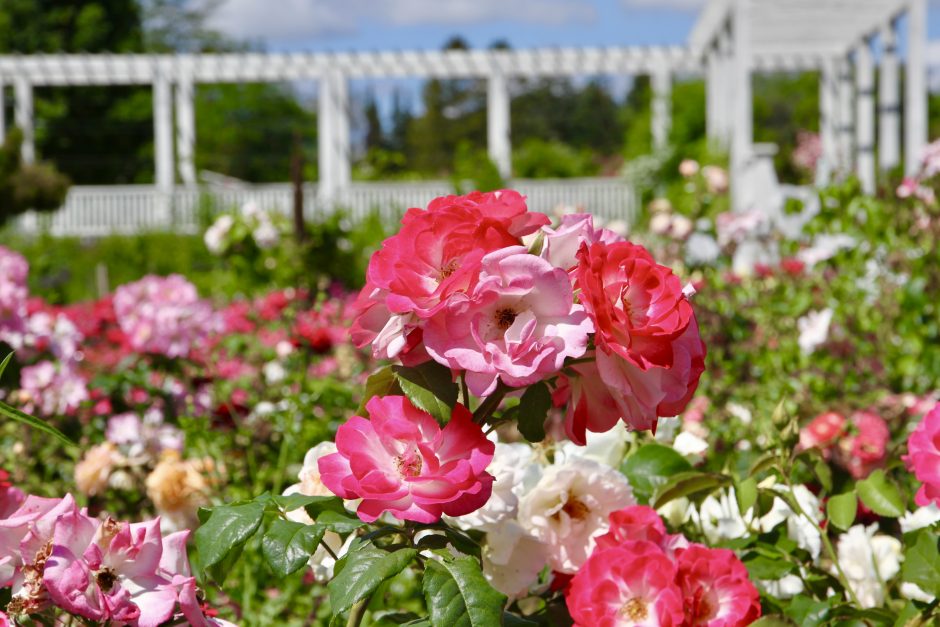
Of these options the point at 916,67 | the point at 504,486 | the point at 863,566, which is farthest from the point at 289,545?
the point at 916,67

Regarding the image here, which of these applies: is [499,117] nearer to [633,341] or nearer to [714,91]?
[714,91]

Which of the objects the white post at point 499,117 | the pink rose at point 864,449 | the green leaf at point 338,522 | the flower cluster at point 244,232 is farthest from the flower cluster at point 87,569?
the white post at point 499,117

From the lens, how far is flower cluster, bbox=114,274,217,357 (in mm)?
2688

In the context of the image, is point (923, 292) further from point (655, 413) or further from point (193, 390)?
point (655, 413)

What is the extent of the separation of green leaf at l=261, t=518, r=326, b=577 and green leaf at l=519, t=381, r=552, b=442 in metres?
0.17

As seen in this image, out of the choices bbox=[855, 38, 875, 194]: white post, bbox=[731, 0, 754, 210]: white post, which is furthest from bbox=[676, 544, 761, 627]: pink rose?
bbox=[855, 38, 875, 194]: white post

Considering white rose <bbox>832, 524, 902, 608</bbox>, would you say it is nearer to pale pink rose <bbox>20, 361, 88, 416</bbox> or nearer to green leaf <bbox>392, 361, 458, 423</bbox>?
green leaf <bbox>392, 361, 458, 423</bbox>

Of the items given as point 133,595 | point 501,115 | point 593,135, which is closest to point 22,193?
point 501,115

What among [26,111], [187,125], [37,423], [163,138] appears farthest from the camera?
[26,111]

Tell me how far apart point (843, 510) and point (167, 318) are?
6.34ft

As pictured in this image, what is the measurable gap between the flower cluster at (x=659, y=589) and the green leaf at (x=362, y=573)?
192 millimetres

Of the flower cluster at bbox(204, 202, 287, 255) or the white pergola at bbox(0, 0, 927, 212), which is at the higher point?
the white pergola at bbox(0, 0, 927, 212)

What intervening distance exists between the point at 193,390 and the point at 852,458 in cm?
153

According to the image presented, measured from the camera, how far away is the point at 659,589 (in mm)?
921
